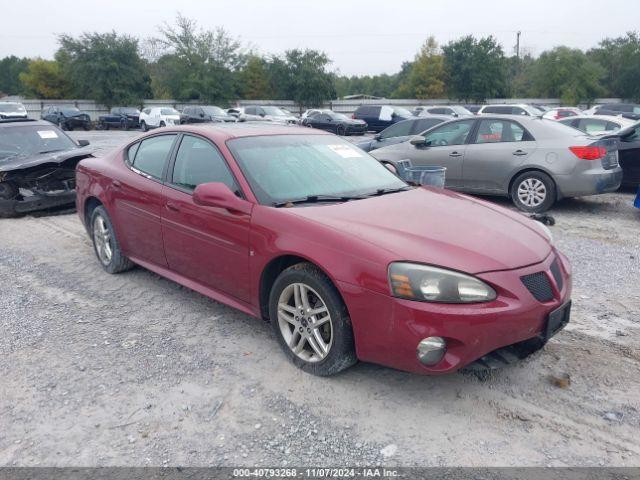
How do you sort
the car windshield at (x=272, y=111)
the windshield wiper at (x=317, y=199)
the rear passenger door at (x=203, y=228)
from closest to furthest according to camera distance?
the windshield wiper at (x=317, y=199) < the rear passenger door at (x=203, y=228) < the car windshield at (x=272, y=111)

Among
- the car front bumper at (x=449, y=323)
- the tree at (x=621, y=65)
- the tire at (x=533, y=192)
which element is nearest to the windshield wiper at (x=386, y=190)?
the car front bumper at (x=449, y=323)

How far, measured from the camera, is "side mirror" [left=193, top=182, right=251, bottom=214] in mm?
3623

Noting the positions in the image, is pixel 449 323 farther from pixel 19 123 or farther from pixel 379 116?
pixel 379 116

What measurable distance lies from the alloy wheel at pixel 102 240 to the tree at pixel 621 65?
5416 cm

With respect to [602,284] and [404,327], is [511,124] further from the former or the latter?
[404,327]

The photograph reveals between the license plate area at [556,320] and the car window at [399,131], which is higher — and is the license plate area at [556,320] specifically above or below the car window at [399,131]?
below

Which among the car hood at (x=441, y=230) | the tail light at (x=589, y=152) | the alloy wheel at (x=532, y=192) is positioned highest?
the tail light at (x=589, y=152)

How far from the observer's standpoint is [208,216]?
12.7 ft

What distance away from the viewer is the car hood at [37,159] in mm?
7758

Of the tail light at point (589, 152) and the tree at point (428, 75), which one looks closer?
the tail light at point (589, 152)

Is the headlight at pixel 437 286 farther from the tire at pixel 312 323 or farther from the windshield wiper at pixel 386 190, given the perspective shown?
the windshield wiper at pixel 386 190

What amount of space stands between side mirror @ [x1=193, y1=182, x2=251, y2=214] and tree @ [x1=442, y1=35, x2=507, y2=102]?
4840 cm

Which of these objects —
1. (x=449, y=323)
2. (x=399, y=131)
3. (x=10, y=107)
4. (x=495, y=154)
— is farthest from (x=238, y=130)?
(x=10, y=107)

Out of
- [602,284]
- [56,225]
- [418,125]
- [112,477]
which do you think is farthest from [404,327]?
[418,125]
